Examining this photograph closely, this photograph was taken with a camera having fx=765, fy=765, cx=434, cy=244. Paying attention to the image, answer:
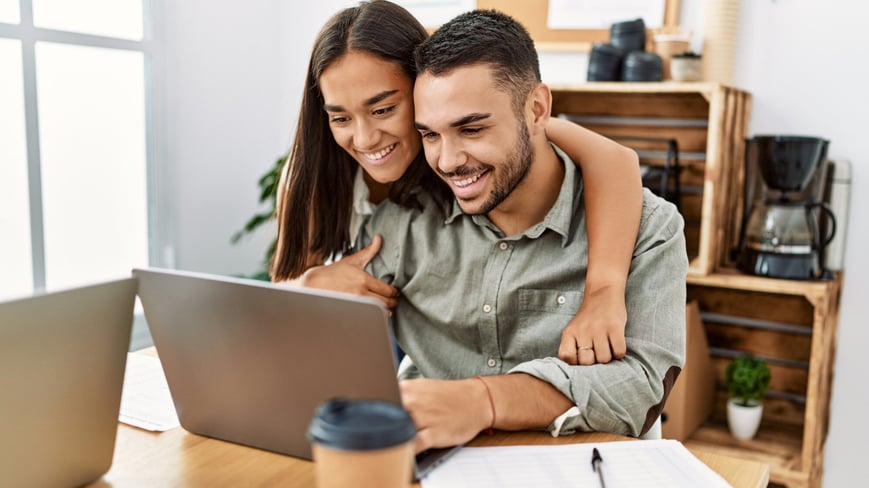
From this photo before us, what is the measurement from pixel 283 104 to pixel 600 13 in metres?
1.43

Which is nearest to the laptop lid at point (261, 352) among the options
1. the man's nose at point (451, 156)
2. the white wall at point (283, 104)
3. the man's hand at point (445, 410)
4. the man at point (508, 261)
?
the man's hand at point (445, 410)

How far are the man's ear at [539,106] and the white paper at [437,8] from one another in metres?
1.54

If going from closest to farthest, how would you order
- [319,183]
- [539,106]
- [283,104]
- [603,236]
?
[603,236] → [539,106] → [319,183] → [283,104]

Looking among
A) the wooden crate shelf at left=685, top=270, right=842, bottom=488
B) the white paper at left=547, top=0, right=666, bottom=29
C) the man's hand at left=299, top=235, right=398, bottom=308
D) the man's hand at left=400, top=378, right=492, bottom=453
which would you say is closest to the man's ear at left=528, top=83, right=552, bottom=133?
the man's hand at left=299, top=235, right=398, bottom=308

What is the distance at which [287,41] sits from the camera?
320 cm

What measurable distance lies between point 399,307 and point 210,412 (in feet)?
1.79

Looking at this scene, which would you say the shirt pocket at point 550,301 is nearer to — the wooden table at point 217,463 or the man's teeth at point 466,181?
the man's teeth at point 466,181

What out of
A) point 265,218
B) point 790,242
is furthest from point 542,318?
point 265,218

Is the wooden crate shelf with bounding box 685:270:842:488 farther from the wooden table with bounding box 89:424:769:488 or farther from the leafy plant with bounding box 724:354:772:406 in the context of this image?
the wooden table with bounding box 89:424:769:488

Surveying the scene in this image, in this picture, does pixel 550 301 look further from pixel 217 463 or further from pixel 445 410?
pixel 217 463

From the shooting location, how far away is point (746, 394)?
2184 mm

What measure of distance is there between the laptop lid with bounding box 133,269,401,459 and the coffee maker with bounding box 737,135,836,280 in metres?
1.60

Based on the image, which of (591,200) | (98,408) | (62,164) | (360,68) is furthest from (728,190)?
(62,164)

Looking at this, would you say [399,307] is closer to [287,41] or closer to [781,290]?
[781,290]
